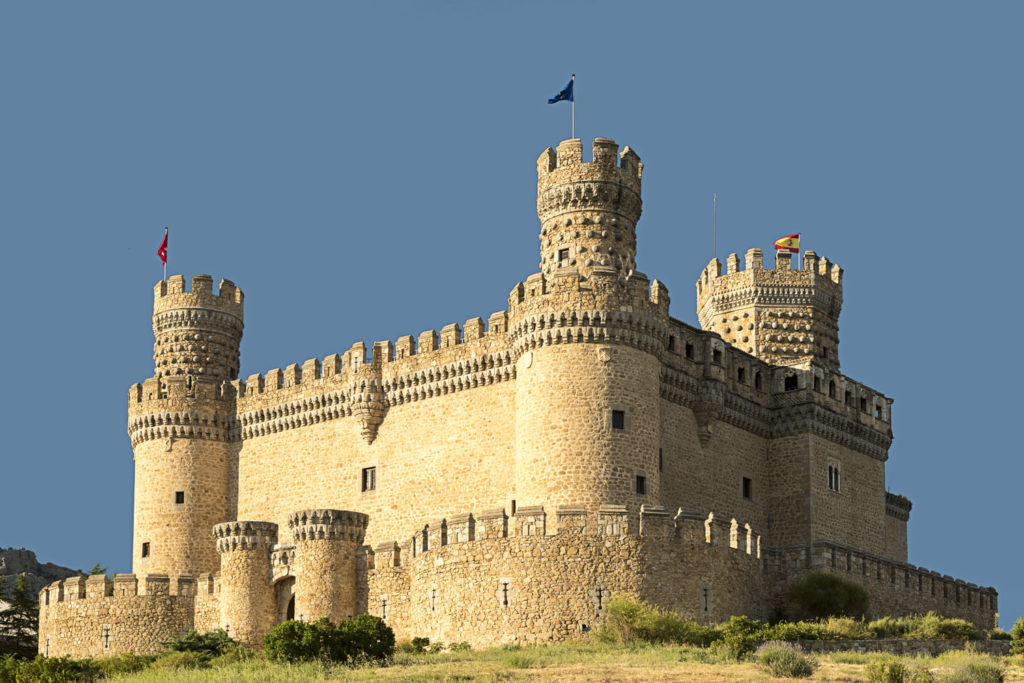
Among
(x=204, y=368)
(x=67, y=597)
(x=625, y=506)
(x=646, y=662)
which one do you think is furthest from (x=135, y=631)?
(x=646, y=662)

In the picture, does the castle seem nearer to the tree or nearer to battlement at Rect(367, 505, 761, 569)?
battlement at Rect(367, 505, 761, 569)

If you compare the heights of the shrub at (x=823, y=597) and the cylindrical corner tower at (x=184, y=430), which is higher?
the cylindrical corner tower at (x=184, y=430)

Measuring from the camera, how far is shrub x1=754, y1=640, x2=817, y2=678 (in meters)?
33.7

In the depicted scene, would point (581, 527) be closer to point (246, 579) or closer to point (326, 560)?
point (326, 560)

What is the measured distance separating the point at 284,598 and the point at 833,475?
18.3 m

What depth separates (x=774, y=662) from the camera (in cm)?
3397

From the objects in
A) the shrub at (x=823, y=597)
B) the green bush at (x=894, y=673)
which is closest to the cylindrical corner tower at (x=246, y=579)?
the shrub at (x=823, y=597)

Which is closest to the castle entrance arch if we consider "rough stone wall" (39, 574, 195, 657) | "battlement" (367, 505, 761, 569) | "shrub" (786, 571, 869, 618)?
"rough stone wall" (39, 574, 195, 657)

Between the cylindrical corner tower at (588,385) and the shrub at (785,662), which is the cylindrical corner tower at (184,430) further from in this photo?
the shrub at (785,662)

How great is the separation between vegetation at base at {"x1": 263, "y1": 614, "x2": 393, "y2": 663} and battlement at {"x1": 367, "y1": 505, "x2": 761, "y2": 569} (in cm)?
393

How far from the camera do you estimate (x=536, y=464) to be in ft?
144

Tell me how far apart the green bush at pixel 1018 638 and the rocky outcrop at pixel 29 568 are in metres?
44.2

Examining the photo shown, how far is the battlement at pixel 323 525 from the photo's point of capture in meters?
46.7

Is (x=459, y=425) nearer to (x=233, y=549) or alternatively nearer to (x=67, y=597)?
(x=233, y=549)
